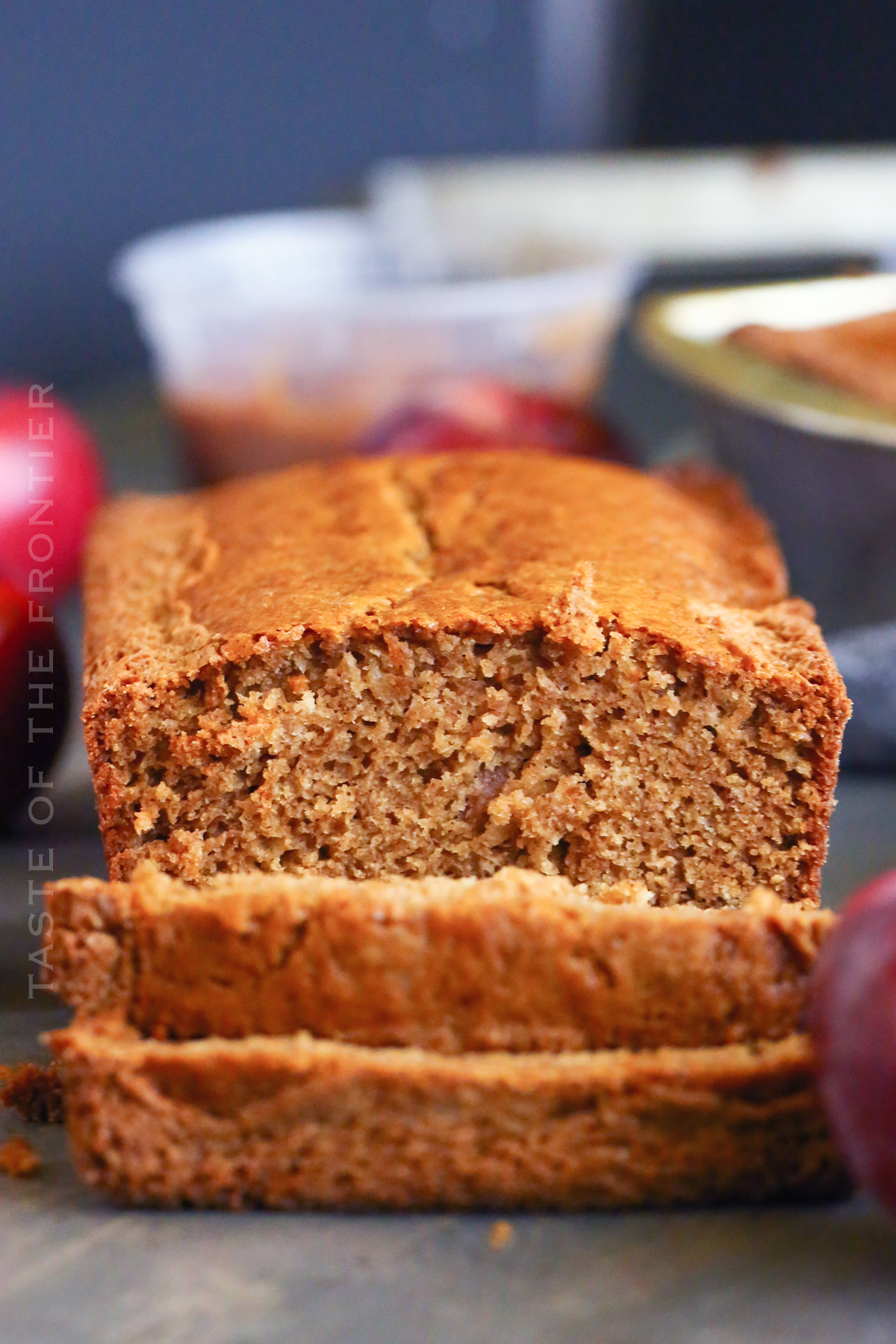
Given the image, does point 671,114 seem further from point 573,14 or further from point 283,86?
point 283,86

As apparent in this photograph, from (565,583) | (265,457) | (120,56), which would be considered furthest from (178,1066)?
(120,56)

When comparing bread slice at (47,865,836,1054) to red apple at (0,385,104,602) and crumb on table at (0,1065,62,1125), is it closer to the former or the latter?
crumb on table at (0,1065,62,1125)

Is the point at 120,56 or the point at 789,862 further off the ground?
the point at 120,56

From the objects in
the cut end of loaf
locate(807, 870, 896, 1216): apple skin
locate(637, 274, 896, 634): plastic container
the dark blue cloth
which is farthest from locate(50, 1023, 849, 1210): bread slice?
locate(637, 274, 896, 634): plastic container

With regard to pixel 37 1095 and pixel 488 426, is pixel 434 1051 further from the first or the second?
pixel 488 426

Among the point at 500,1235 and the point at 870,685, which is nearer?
the point at 500,1235

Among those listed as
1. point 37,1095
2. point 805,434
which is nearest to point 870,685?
point 805,434
